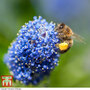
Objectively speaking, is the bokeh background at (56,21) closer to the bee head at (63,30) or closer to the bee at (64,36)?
the bee at (64,36)

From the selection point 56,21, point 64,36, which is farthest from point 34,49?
point 56,21

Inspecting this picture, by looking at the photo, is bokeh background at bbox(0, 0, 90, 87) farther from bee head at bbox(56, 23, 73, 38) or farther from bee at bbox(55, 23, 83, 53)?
bee head at bbox(56, 23, 73, 38)

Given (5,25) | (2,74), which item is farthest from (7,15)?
(2,74)

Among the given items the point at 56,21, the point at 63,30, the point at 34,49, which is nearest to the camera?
the point at 34,49

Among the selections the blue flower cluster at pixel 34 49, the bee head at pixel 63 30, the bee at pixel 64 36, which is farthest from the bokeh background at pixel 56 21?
the bee head at pixel 63 30

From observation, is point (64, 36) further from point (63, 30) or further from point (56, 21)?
point (56, 21)

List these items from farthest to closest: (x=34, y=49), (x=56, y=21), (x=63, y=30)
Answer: (x=56, y=21)
(x=63, y=30)
(x=34, y=49)

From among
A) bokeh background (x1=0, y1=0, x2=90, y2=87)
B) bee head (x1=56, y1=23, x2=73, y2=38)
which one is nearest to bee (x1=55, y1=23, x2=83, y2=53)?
bee head (x1=56, y1=23, x2=73, y2=38)
